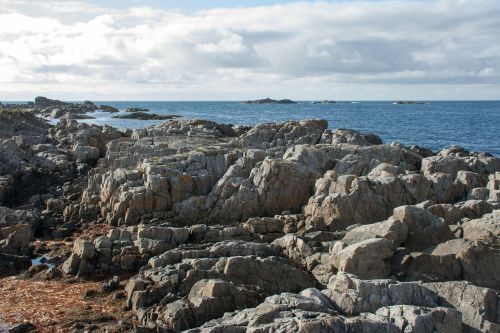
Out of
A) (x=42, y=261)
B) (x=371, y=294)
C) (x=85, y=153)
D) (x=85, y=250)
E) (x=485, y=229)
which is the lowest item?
(x=42, y=261)

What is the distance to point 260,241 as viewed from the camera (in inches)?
1265

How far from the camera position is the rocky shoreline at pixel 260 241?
2150 centimetres

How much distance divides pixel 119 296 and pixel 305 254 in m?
9.63

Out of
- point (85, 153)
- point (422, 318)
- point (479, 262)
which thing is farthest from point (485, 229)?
point (85, 153)

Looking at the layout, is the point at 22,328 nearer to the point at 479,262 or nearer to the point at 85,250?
the point at 85,250

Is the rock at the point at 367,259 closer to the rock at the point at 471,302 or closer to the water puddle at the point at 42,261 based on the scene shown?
the rock at the point at 471,302

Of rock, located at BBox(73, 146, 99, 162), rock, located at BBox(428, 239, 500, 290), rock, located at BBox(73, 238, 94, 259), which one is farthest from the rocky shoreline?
rock, located at BBox(73, 146, 99, 162)

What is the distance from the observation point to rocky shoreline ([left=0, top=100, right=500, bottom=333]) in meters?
21.5

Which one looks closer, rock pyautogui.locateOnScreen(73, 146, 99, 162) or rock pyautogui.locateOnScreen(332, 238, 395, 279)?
rock pyautogui.locateOnScreen(332, 238, 395, 279)

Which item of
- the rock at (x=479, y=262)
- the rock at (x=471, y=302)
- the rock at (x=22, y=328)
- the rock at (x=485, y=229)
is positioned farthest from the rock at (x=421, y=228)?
the rock at (x=22, y=328)

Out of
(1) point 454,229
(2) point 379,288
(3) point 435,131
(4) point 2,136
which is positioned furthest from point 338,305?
(3) point 435,131

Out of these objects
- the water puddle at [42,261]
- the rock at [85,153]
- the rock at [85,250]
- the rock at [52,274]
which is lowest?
the water puddle at [42,261]

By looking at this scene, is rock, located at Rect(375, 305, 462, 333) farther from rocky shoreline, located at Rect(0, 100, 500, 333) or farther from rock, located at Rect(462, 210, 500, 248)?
rock, located at Rect(462, 210, 500, 248)

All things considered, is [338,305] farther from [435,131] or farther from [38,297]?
[435,131]
